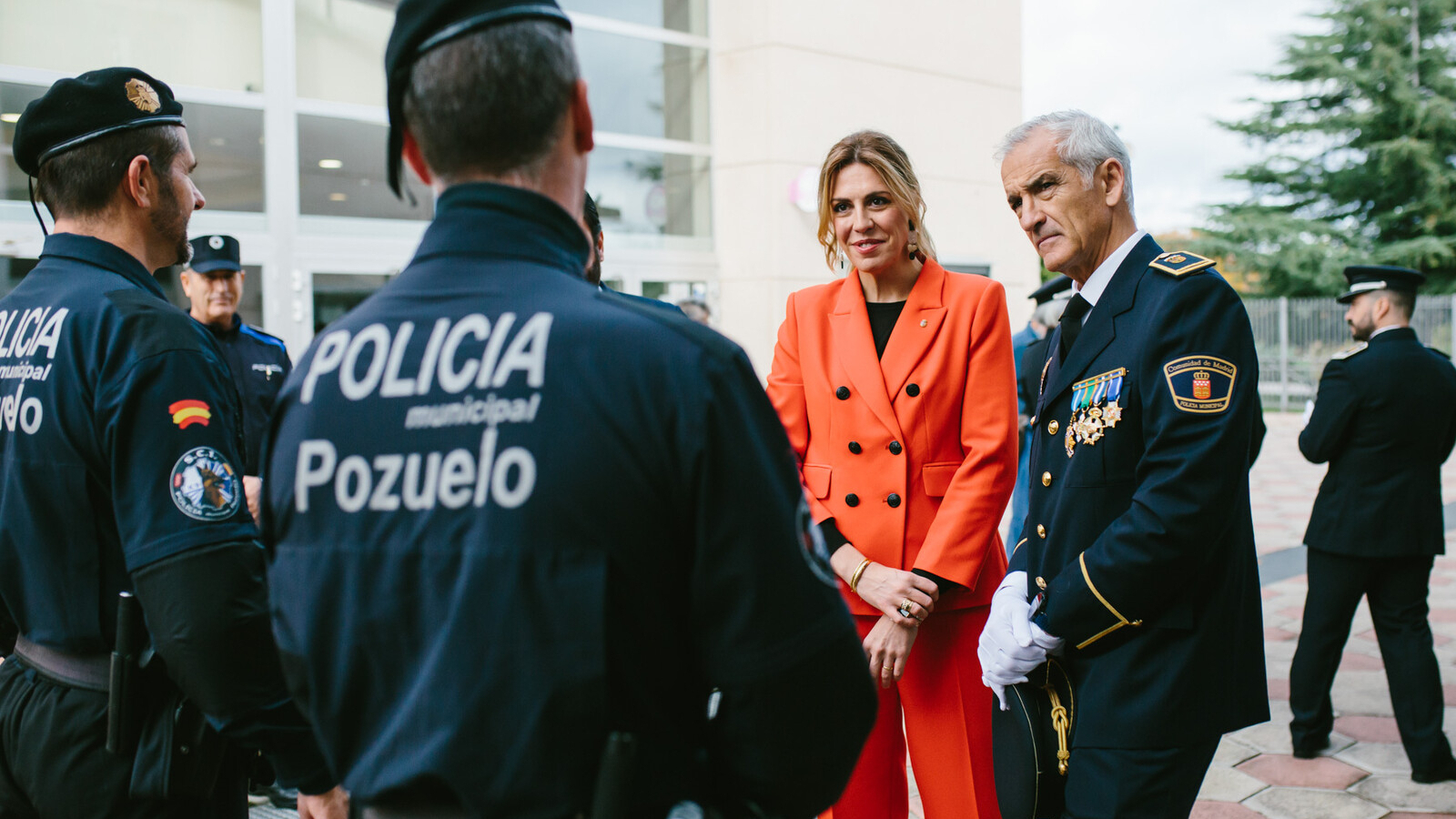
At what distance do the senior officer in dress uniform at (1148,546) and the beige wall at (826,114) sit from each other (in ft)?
30.2

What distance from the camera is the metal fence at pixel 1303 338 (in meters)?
21.1

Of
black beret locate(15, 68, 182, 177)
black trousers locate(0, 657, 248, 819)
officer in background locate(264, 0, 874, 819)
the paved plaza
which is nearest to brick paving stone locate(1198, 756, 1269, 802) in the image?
the paved plaza

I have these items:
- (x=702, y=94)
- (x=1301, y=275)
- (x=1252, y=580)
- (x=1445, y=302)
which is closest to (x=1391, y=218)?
(x=1301, y=275)

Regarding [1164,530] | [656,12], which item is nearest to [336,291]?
[656,12]

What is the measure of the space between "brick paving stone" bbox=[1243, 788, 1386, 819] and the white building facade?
7913mm

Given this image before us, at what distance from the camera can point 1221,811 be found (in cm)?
347

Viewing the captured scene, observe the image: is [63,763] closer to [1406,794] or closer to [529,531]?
[529,531]

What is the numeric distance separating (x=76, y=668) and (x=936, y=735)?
1.85 metres

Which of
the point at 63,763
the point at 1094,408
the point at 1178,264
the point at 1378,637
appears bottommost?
the point at 1378,637

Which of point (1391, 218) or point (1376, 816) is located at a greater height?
point (1391, 218)

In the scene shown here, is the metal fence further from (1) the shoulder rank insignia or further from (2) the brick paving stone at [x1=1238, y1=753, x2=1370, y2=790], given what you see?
(1) the shoulder rank insignia

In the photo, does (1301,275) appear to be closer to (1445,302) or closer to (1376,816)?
(1445,302)

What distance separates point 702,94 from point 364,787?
11.5m

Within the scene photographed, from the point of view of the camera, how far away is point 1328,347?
2192 cm
